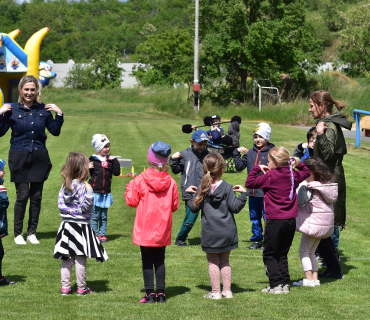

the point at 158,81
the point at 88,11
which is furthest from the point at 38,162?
the point at 88,11

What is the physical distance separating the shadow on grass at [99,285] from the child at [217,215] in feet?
3.44

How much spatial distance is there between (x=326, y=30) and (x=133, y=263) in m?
108

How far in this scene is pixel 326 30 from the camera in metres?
108

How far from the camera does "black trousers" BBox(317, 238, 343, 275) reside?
6412 millimetres

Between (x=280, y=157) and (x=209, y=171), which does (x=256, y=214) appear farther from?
(x=209, y=171)

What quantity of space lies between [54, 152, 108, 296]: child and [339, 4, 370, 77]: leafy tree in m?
45.5

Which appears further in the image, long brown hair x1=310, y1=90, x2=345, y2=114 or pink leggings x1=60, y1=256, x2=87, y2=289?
long brown hair x1=310, y1=90, x2=345, y2=114

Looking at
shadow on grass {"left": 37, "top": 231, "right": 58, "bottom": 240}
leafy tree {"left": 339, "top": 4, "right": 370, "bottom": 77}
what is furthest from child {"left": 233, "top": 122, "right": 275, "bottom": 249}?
leafy tree {"left": 339, "top": 4, "right": 370, "bottom": 77}

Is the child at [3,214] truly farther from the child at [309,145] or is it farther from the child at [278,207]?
the child at [309,145]

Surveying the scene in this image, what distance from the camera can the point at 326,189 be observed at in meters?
6.08

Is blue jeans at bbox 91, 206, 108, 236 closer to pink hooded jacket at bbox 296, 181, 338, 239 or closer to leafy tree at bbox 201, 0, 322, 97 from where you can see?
pink hooded jacket at bbox 296, 181, 338, 239

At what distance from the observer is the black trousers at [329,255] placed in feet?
21.0

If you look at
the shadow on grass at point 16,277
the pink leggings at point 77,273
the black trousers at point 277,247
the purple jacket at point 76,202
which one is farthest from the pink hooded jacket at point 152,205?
the shadow on grass at point 16,277

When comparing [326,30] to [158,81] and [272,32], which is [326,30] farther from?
[272,32]
